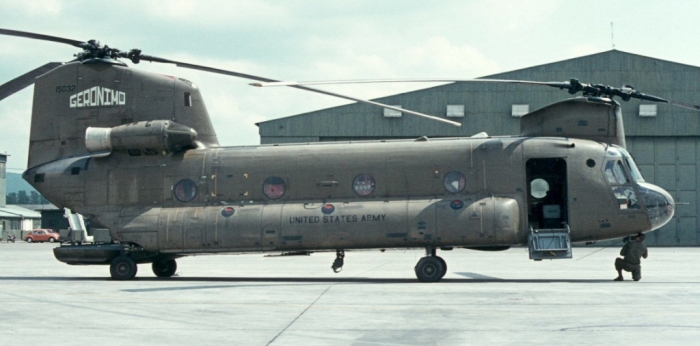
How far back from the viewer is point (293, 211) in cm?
2080

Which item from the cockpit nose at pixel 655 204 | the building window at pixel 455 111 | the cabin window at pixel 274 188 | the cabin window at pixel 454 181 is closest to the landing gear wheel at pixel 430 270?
the cabin window at pixel 454 181

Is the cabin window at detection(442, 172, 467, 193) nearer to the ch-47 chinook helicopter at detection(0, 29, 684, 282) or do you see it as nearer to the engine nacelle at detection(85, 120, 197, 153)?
the ch-47 chinook helicopter at detection(0, 29, 684, 282)

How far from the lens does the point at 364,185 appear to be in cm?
2086

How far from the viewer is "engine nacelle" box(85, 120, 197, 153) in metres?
21.8

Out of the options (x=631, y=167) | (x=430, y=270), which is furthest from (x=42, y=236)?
(x=631, y=167)

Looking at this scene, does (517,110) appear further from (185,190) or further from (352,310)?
(352,310)

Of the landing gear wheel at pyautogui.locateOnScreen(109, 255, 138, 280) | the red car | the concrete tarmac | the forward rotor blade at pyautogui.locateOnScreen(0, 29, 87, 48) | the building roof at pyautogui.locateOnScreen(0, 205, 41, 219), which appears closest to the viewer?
the concrete tarmac

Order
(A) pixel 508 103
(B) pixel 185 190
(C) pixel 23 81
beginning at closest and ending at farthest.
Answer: (B) pixel 185 190, (C) pixel 23 81, (A) pixel 508 103

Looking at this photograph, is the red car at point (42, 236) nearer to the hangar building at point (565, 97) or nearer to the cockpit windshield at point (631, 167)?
the hangar building at point (565, 97)

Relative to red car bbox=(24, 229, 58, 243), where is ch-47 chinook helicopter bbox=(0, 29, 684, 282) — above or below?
above

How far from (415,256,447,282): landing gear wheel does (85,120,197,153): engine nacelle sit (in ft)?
22.7

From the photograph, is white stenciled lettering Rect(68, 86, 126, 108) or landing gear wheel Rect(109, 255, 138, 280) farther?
white stenciled lettering Rect(68, 86, 126, 108)

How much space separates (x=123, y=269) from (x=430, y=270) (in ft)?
25.7

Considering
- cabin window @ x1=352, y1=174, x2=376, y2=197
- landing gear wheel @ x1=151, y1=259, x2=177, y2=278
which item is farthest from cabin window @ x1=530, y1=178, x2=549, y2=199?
landing gear wheel @ x1=151, y1=259, x2=177, y2=278
